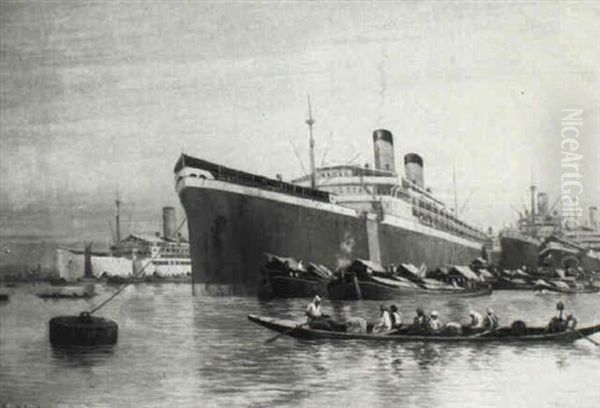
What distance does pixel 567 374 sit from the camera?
5.00m

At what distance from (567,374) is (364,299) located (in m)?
1.27

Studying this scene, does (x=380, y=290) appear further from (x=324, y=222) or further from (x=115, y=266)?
(x=115, y=266)

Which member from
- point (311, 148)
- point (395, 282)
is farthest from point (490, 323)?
point (311, 148)

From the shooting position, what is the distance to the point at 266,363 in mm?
5379

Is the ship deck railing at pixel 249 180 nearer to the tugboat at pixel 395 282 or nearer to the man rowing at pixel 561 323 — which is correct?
the tugboat at pixel 395 282

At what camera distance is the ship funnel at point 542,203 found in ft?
17.4

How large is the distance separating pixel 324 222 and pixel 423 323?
2.86 feet

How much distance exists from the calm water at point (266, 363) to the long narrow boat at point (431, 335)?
0.04m

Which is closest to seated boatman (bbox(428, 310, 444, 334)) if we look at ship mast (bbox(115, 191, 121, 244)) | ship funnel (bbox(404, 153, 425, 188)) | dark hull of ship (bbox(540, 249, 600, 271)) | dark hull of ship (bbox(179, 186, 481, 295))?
dark hull of ship (bbox(179, 186, 481, 295))

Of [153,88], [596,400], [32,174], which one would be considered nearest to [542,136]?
[596,400]

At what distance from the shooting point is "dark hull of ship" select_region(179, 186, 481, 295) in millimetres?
5422

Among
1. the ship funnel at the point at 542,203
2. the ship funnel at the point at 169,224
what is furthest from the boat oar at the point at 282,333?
the ship funnel at the point at 542,203

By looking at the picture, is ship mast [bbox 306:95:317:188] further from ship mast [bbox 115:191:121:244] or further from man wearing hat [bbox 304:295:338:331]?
ship mast [bbox 115:191:121:244]

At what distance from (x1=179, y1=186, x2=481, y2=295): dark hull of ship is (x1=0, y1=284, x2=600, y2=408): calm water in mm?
180
